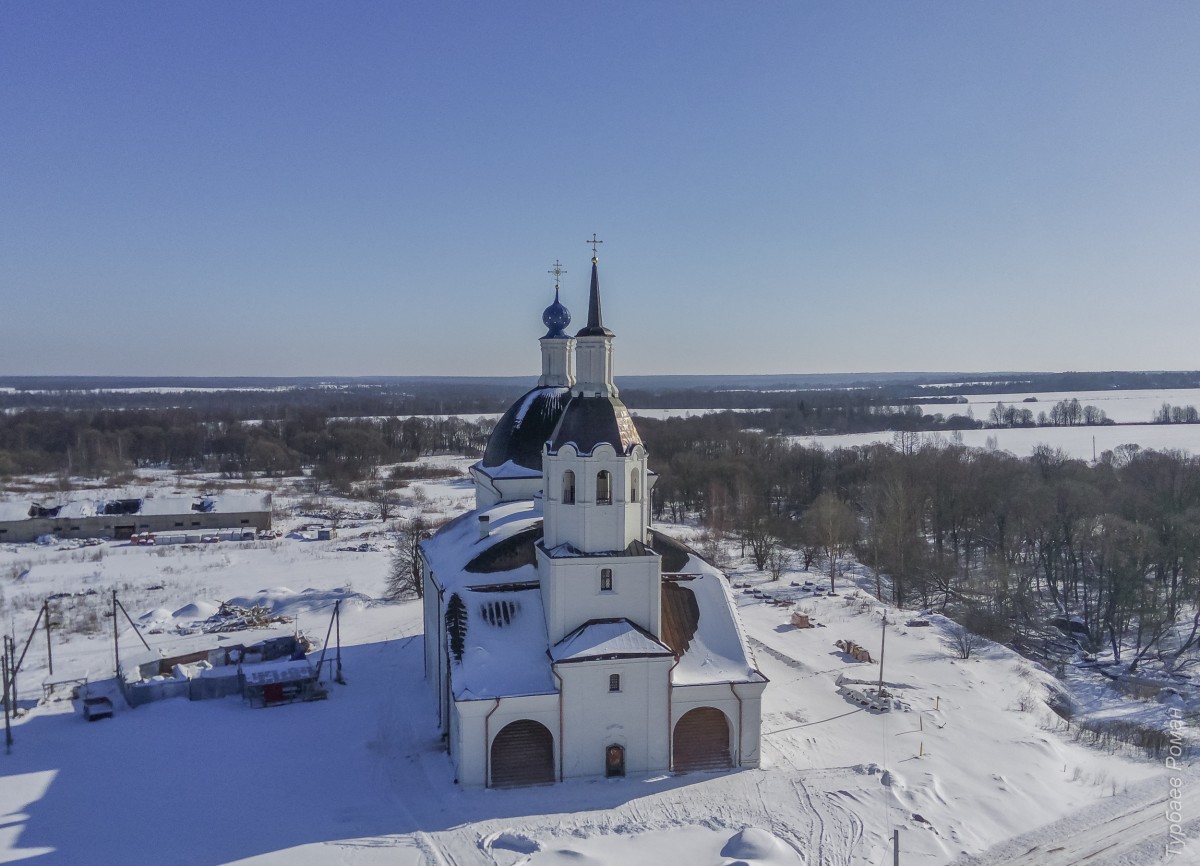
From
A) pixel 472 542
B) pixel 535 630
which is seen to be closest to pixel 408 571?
pixel 472 542

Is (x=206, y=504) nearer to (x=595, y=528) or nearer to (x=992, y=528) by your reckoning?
(x=595, y=528)

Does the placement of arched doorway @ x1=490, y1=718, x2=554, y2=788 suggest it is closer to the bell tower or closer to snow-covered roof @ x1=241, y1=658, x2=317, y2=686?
the bell tower

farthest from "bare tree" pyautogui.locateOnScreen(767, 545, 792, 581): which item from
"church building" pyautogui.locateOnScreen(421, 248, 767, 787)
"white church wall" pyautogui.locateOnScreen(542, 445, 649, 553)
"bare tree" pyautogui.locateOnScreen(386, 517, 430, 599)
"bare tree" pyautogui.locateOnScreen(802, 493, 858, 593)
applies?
"white church wall" pyautogui.locateOnScreen(542, 445, 649, 553)

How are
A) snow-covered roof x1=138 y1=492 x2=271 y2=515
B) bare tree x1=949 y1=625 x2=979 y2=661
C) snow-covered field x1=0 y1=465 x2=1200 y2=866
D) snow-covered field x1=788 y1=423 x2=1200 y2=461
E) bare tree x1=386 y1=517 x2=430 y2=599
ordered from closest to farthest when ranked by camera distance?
snow-covered field x1=0 y1=465 x2=1200 y2=866 → bare tree x1=949 y1=625 x2=979 y2=661 → bare tree x1=386 y1=517 x2=430 y2=599 → snow-covered roof x1=138 y1=492 x2=271 y2=515 → snow-covered field x1=788 y1=423 x2=1200 y2=461

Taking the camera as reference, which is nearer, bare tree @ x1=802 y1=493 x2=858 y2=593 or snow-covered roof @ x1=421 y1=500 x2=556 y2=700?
snow-covered roof @ x1=421 y1=500 x2=556 y2=700

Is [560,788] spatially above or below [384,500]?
below

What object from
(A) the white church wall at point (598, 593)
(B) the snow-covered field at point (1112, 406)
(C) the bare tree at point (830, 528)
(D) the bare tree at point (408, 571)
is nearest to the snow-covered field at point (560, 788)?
(A) the white church wall at point (598, 593)
